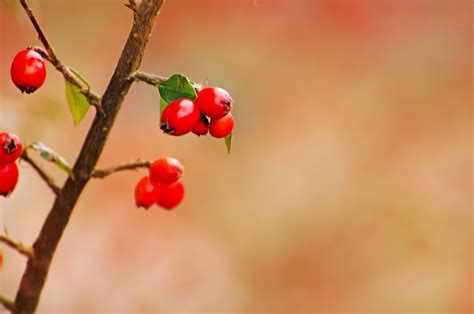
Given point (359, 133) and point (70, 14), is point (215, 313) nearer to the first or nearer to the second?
point (359, 133)

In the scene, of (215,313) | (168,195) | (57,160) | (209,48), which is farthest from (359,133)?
(57,160)

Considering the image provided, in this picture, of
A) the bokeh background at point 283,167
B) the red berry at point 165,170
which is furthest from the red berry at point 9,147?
the bokeh background at point 283,167

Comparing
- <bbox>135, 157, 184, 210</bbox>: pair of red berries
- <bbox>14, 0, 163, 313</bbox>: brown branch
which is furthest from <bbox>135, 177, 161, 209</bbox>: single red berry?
<bbox>14, 0, 163, 313</bbox>: brown branch

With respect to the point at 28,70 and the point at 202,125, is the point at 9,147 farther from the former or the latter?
the point at 202,125

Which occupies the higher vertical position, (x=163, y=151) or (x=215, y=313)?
(x=163, y=151)

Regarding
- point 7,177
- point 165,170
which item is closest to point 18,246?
point 7,177

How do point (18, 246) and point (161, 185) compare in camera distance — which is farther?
point (161, 185)
